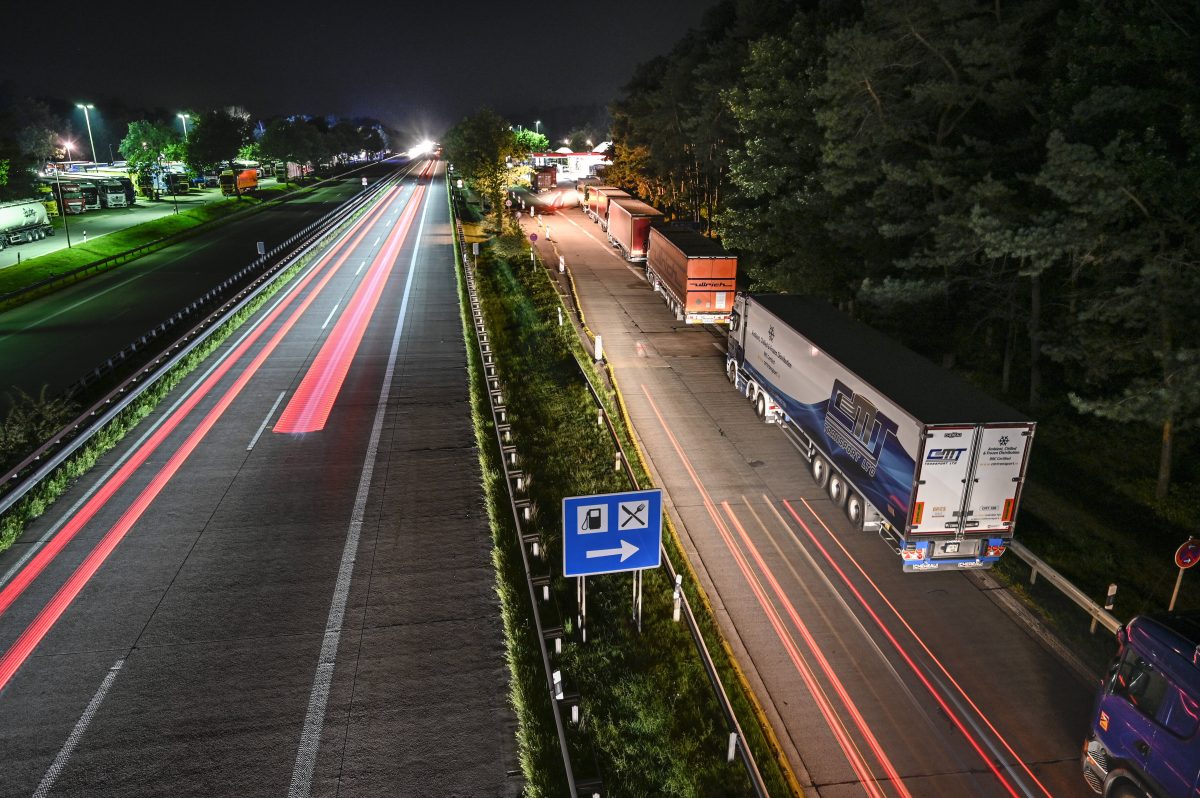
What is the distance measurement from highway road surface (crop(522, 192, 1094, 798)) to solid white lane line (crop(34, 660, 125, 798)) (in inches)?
382

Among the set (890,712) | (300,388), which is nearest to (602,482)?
(890,712)

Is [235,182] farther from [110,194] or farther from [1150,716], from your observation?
[1150,716]

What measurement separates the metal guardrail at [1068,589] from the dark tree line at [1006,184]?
362 centimetres

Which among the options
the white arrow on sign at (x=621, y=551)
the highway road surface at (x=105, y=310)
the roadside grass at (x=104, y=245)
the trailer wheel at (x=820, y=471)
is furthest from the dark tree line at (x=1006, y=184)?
the roadside grass at (x=104, y=245)

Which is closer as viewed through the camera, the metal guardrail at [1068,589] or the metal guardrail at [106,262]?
the metal guardrail at [1068,589]

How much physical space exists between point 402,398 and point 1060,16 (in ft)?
69.4

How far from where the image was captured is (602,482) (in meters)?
18.3

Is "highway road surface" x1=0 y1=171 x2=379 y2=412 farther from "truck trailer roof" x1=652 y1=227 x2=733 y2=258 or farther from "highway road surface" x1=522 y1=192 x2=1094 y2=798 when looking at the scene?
"truck trailer roof" x1=652 y1=227 x2=733 y2=258

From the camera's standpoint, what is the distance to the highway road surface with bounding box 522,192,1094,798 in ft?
33.4

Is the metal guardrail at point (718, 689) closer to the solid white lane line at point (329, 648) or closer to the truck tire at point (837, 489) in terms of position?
the truck tire at point (837, 489)

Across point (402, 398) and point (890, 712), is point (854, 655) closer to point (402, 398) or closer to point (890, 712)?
point (890, 712)

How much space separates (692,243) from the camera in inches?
1394

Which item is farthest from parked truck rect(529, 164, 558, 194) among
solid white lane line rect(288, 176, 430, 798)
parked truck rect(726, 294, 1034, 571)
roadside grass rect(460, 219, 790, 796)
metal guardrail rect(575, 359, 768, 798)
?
metal guardrail rect(575, 359, 768, 798)

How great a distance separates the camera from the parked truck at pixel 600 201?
64.1 meters
